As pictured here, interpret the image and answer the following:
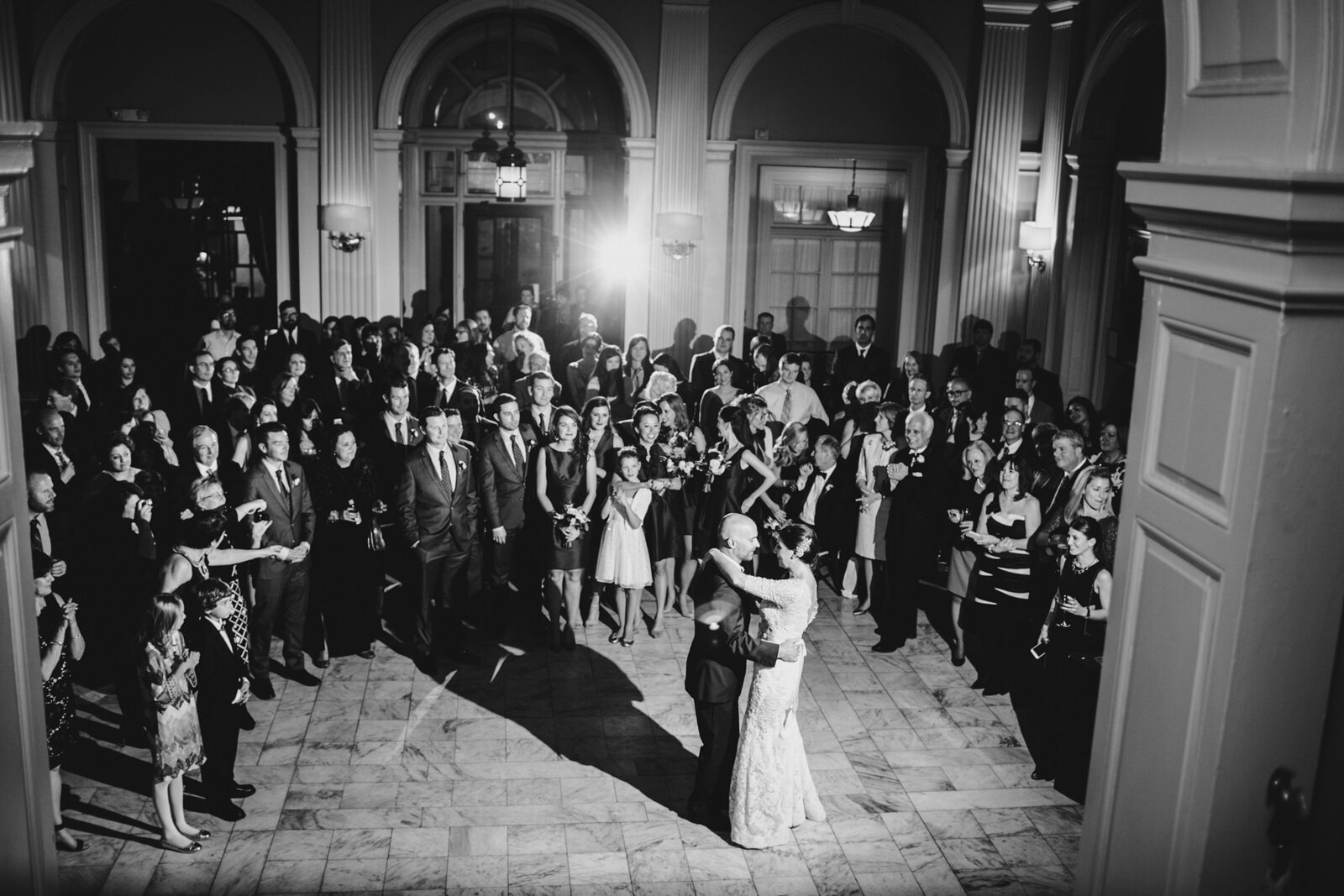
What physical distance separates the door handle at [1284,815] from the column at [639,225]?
1224 centimetres

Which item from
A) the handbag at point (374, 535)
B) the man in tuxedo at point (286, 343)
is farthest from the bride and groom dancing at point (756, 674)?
the man in tuxedo at point (286, 343)

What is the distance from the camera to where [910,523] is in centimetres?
862

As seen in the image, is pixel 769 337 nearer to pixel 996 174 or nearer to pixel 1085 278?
pixel 996 174

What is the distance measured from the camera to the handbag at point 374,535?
322 inches

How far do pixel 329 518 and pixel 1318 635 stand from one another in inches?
251

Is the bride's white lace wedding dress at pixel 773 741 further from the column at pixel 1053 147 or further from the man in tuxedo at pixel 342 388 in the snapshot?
the column at pixel 1053 147

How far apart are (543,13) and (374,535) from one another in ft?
27.2

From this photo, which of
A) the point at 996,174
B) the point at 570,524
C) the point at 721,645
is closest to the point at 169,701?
the point at 721,645

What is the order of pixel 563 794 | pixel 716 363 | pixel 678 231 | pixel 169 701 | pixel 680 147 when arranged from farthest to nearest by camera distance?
1. pixel 680 147
2. pixel 678 231
3. pixel 716 363
4. pixel 563 794
5. pixel 169 701

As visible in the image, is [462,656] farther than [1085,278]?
No

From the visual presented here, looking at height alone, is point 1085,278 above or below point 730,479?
above

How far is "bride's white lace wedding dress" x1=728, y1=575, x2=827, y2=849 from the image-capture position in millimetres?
6020

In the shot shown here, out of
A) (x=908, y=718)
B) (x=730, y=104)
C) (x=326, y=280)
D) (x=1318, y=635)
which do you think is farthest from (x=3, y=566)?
(x=730, y=104)

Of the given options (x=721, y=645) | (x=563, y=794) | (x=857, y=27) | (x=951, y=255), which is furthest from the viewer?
(x=951, y=255)
